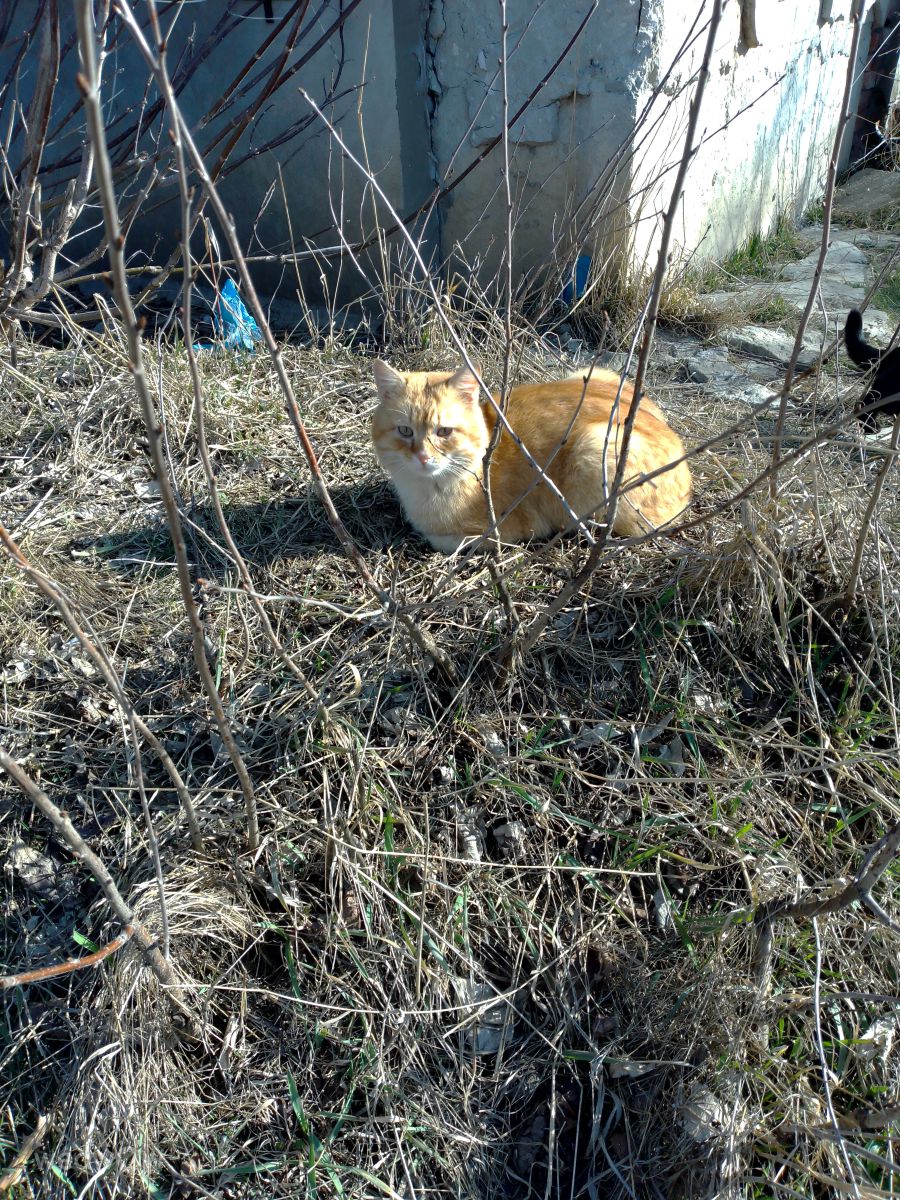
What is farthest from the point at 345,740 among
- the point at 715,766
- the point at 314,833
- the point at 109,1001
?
the point at 715,766

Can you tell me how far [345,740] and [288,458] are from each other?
4.42ft

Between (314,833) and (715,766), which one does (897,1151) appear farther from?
(314,833)

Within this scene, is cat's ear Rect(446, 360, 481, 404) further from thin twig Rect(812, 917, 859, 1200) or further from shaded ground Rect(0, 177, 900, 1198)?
thin twig Rect(812, 917, 859, 1200)

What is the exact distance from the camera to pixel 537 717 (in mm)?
2416

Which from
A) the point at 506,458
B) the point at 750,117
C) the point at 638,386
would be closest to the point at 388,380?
the point at 506,458

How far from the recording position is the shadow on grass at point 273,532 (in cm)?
279

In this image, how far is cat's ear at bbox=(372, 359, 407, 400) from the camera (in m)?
2.68

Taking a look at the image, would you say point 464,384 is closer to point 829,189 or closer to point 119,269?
point 829,189

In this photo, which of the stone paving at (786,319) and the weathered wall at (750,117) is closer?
the stone paving at (786,319)

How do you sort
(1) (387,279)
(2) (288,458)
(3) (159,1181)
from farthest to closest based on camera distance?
(1) (387,279), (2) (288,458), (3) (159,1181)

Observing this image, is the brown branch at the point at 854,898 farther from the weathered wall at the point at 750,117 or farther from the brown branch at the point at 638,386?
the weathered wall at the point at 750,117

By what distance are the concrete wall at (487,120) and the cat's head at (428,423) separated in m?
1.39

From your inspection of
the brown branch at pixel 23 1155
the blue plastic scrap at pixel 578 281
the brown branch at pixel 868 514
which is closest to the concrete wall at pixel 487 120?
the blue plastic scrap at pixel 578 281

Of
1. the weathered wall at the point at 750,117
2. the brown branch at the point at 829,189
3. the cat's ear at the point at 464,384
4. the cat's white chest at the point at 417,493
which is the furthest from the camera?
the weathered wall at the point at 750,117
